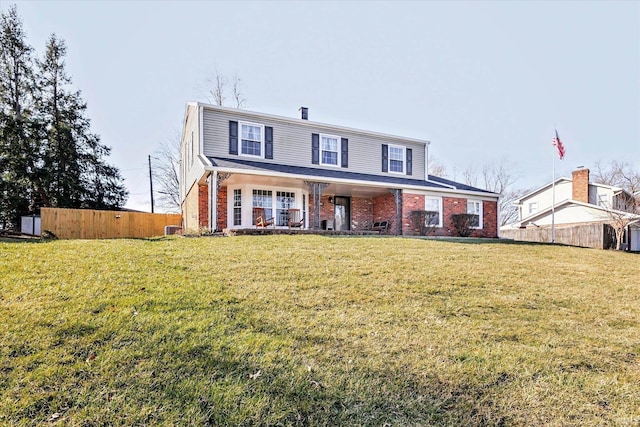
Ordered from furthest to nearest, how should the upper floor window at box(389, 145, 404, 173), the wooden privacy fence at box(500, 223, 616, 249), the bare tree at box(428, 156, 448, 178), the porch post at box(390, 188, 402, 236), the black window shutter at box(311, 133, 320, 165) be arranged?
the bare tree at box(428, 156, 448, 178) < the upper floor window at box(389, 145, 404, 173) < the wooden privacy fence at box(500, 223, 616, 249) < the black window shutter at box(311, 133, 320, 165) < the porch post at box(390, 188, 402, 236)

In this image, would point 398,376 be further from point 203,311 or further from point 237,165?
point 237,165

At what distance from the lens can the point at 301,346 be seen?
363cm

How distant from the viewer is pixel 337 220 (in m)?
16.1

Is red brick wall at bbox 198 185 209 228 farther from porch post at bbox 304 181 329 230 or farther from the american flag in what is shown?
the american flag

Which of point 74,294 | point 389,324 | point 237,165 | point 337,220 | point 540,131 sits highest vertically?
point 540,131

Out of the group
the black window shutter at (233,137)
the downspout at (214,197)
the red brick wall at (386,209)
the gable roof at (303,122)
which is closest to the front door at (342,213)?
the red brick wall at (386,209)

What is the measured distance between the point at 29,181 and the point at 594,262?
80.4 ft

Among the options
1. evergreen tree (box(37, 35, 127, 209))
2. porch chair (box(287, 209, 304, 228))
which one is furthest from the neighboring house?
evergreen tree (box(37, 35, 127, 209))

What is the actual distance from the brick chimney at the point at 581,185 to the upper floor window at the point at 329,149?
17669 millimetres

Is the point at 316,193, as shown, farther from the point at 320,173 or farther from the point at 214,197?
the point at 214,197

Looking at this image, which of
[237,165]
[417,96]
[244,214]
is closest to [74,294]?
[237,165]

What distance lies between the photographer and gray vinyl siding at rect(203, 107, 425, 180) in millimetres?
13188

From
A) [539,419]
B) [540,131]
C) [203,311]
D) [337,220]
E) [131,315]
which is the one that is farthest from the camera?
[540,131]

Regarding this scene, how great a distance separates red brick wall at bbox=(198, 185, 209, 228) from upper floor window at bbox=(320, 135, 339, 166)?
5.11 meters
